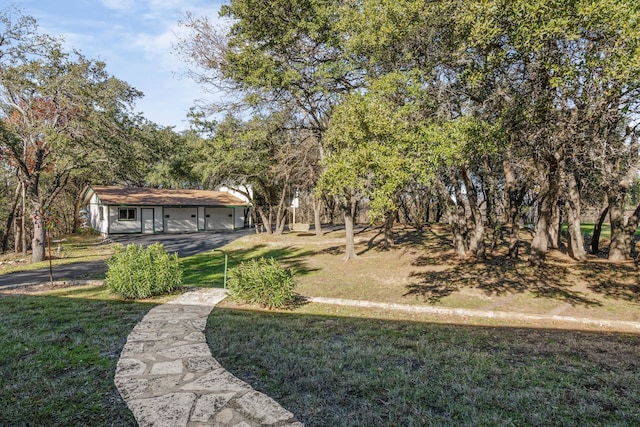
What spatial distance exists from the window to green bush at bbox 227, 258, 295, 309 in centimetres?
2095

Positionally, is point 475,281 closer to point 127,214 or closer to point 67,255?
point 67,255

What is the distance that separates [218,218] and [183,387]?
27.1 meters

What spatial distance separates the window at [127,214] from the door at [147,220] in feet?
2.07

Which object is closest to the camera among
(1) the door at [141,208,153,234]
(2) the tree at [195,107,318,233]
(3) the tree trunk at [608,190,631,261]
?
(3) the tree trunk at [608,190,631,261]

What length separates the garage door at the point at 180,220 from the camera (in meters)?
27.1

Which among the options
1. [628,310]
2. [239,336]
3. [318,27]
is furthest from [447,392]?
[318,27]

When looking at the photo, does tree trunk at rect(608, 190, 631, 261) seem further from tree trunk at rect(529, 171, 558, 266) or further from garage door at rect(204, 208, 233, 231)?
garage door at rect(204, 208, 233, 231)

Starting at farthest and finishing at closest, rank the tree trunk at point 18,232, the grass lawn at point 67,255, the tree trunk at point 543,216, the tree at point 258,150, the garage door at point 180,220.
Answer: the garage door at point 180,220, the tree trunk at point 18,232, the tree at point 258,150, the grass lawn at point 67,255, the tree trunk at point 543,216

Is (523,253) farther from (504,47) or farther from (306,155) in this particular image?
(306,155)

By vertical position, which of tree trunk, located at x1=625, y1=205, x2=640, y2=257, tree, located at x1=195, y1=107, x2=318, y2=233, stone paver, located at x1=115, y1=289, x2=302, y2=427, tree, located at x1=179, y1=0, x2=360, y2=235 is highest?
tree, located at x1=179, y1=0, x2=360, y2=235

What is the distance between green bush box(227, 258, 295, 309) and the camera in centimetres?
744

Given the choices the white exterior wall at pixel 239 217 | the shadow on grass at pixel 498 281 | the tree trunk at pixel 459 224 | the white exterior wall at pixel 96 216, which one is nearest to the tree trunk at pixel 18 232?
the white exterior wall at pixel 96 216

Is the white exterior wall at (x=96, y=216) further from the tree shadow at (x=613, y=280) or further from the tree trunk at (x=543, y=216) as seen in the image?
the tree shadow at (x=613, y=280)

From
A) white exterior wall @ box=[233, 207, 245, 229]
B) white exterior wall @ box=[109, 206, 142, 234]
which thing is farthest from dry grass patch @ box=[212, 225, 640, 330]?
white exterior wall @ box=[233, 207, 245, 229]
